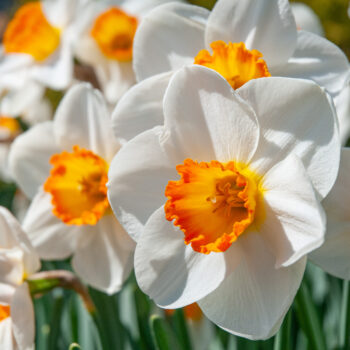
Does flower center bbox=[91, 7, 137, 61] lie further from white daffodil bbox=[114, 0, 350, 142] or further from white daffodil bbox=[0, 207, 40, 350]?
white daffodil bbox=[0, 207, 40, 350]

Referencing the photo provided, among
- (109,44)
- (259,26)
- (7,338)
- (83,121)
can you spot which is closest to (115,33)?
(109,44)

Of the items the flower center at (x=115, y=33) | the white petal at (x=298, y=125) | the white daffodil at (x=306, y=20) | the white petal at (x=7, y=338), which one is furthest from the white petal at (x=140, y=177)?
the flower center at (x=115, y=33)

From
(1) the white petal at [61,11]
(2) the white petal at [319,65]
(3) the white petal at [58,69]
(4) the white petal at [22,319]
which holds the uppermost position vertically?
(2) the white petal at [319,65]

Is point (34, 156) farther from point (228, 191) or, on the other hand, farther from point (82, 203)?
point (228, 191)

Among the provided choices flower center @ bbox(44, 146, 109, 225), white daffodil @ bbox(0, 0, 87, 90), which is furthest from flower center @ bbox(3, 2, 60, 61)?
flower center @ bbox(44, 146, 109, 225)

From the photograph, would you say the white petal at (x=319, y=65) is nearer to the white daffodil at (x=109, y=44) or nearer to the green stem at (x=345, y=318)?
the green stem at (x=345, y=318)

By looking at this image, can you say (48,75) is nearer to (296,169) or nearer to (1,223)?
(1,223)
